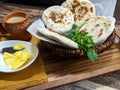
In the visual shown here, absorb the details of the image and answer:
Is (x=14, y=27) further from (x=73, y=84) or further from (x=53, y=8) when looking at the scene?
(x=73, y=84)

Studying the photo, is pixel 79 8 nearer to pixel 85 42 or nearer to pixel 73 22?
pixel 73 22

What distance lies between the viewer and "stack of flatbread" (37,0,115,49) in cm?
58

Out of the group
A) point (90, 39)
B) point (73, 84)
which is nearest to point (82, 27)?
point (90, 39)

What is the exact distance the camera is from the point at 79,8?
69 centimetres

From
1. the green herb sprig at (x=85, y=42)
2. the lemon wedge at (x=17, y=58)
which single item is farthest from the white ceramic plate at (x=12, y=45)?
the green herb sprig at (x=85, y=42)

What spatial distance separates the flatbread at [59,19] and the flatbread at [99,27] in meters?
0.05

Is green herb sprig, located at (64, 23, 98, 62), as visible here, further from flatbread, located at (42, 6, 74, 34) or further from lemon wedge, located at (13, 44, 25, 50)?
lemon wedge, located at (13, 44, 25, 50)

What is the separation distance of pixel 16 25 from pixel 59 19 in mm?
150

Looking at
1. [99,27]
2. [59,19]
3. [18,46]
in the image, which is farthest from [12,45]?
[99,27]

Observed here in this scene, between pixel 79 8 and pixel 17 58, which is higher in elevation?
pixel 79 8

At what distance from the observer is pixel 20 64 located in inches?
22.8

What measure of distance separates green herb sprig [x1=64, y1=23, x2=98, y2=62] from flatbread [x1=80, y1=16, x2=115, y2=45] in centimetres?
2

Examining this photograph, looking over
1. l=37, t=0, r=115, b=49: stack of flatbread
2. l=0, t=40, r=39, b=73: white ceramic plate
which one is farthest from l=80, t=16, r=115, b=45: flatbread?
l=0, t=40, r=39, b=73: white ceramic plate

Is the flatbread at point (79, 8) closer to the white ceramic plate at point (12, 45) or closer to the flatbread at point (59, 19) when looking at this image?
the flatbread at point (59, 19)
